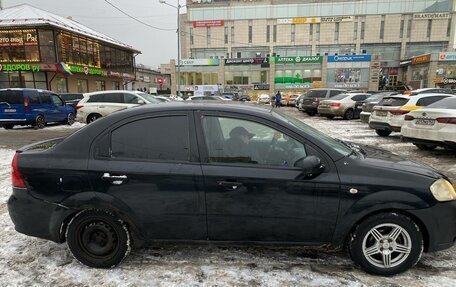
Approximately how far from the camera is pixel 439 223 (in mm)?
2758

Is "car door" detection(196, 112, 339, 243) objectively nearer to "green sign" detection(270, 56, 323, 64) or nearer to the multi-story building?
"green sign" detection(270, 56, 323, 64)

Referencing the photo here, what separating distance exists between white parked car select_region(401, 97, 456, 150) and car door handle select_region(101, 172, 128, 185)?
22.9ft

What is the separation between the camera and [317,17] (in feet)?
216

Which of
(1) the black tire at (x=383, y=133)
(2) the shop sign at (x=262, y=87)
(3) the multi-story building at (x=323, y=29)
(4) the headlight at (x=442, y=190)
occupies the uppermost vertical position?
(3) the multi-story building at (x=323, y=29)

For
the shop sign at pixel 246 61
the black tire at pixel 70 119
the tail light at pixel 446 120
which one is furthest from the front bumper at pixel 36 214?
the shop sign at pixel 246 61

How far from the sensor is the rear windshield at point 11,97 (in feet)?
41.8

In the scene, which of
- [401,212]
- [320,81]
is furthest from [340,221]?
[320,81]

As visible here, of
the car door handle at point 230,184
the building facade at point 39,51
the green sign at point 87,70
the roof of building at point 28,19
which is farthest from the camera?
the green sign at point 87,70

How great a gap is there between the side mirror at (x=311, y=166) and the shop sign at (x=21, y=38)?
103ft

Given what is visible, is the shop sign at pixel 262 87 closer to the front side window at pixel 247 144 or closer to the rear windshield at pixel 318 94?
the rear windshield at pixel 318 94

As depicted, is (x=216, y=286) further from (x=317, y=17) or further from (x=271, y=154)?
(x=317, y=17)

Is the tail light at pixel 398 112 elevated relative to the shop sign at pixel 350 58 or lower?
lower

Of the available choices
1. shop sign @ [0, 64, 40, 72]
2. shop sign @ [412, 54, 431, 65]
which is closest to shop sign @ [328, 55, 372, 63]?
shop sign @ [412, 54, 431, 65]

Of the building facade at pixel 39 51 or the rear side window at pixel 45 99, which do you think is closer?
the rear side window at pixel 45 99
